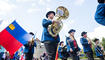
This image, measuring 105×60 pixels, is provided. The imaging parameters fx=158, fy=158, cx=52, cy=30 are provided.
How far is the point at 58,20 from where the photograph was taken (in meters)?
5.77

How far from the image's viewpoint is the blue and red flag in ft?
28.8

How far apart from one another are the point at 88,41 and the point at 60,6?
382 centimetres

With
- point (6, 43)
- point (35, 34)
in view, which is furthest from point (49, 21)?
point (6, 43)

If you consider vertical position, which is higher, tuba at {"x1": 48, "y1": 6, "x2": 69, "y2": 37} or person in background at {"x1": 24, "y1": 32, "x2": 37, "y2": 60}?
tuba at {"x1": 48, "y1": 6, "x2": 69, "y2": 37}

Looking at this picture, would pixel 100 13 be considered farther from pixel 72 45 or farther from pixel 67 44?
pixel 67 44

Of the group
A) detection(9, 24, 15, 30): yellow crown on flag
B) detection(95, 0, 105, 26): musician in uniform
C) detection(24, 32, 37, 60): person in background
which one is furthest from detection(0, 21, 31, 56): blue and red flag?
detection(95, 0, 105, 26): musician in uniform

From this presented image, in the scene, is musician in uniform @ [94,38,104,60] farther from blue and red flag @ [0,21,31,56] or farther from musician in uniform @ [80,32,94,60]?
blue and red flag @ [0,21,31,56]

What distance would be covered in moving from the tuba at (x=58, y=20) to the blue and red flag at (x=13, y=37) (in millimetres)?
3824

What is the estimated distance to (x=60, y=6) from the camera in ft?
19.8

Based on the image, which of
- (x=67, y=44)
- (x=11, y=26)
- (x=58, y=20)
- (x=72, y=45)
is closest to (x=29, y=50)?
(x=11, y=26)

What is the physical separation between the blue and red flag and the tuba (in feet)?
12.5

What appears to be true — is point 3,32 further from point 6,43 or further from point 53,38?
point 53,38

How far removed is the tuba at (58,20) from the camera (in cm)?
549

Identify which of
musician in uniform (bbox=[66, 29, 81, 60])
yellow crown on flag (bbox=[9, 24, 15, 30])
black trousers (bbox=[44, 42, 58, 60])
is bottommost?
black trousers (bbox=[44, 42, 58, 60])
